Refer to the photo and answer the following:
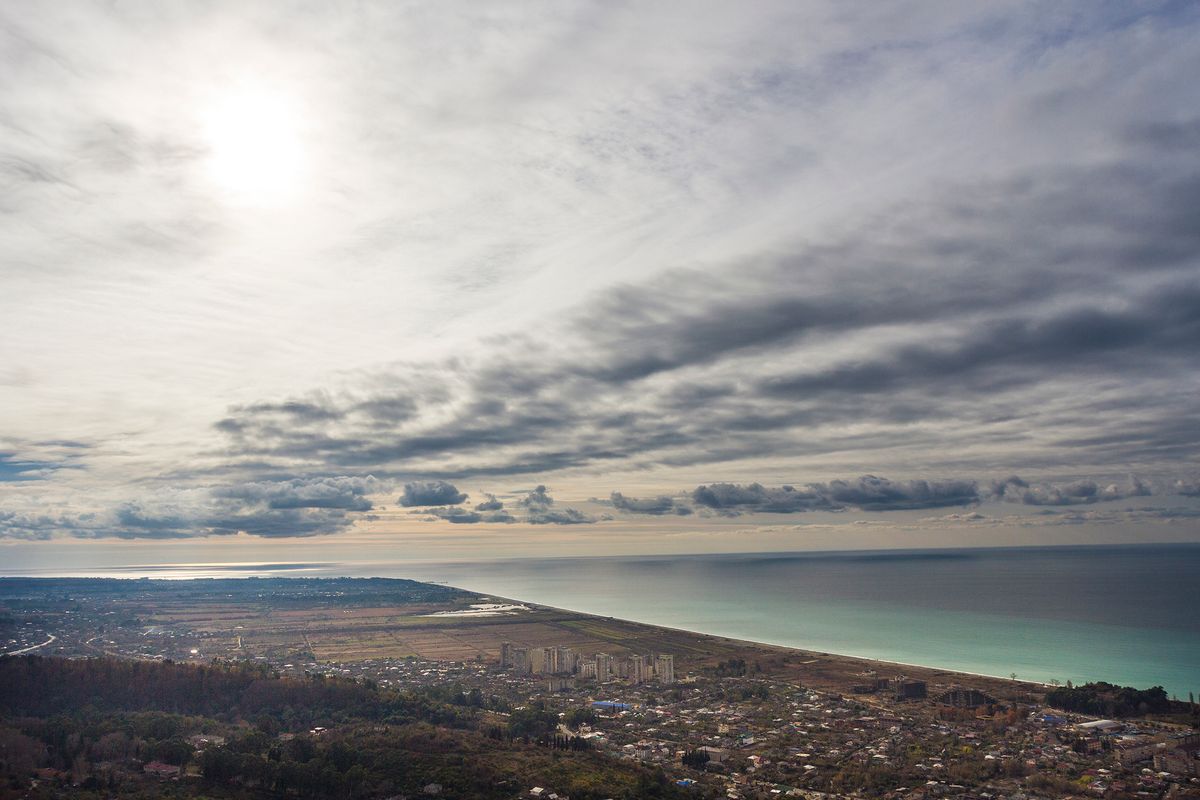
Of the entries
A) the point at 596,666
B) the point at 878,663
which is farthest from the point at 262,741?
the point at 878,663

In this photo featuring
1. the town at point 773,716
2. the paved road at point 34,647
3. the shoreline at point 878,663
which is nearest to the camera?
the town at point 773,716

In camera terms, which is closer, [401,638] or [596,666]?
[596,666]

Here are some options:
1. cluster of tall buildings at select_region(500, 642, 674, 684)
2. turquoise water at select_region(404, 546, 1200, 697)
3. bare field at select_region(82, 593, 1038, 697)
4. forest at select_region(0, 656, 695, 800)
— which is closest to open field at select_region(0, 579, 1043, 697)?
bare field at select_region(82, 593, 1038, 697)

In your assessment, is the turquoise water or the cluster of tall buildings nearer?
the cluster of tall buildings

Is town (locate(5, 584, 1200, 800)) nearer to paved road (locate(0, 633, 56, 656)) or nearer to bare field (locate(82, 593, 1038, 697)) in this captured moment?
bare field (locate(82, 593, 1038, 697))

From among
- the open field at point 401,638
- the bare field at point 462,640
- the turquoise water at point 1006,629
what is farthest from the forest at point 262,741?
the turquoise water at point 1006,629

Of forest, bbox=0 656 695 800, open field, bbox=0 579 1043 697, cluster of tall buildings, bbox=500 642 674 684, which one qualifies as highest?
forest, bbox=0 656 695 800

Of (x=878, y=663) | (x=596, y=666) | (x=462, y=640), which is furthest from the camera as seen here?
(x=462, y=640)

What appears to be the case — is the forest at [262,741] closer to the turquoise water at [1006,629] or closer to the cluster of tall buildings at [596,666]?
the cluster of tall buildings at [596,666]

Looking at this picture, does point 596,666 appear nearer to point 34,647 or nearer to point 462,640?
point 462,640
